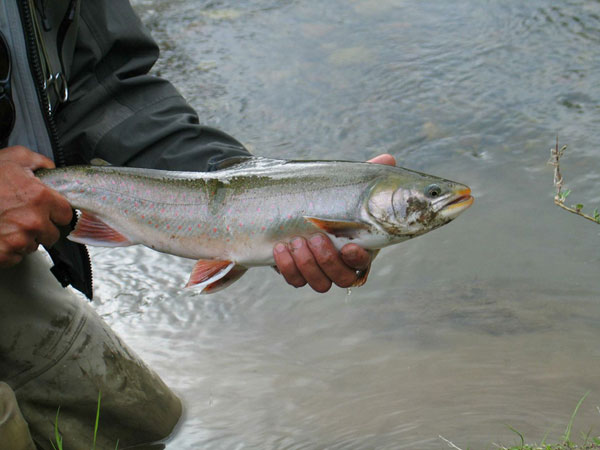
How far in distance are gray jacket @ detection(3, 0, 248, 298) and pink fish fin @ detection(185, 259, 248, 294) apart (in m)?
0.54

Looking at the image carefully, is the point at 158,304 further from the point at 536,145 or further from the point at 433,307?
the point at 536,145

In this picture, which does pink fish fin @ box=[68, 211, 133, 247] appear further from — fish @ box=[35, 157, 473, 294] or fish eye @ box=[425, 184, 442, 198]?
fish eye @ box=[425, 184, 442, 198]

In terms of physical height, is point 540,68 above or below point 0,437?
below

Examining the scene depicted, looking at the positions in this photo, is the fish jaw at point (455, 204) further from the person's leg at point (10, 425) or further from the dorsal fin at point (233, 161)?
the person's leg at point (10, 425)

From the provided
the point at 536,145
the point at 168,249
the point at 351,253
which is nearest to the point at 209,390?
the point at 168,249

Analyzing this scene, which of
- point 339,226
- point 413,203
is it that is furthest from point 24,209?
point 413,203

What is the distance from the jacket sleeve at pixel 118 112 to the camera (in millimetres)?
3344

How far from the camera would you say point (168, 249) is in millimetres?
2908

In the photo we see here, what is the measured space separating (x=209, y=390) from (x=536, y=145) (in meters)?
3.76

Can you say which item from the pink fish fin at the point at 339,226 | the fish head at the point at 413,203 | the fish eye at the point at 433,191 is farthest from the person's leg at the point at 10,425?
the fish eye at the point at 433,191

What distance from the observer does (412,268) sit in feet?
17.4

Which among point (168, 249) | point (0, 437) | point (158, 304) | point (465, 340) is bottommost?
point (158, 304)

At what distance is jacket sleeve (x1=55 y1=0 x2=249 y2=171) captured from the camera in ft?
11.0

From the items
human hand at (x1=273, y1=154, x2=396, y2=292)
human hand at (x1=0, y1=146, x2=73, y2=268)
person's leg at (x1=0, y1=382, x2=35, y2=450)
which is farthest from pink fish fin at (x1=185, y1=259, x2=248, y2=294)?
person's leg at (x1=0, y1=382, x2=35, y2=450)
